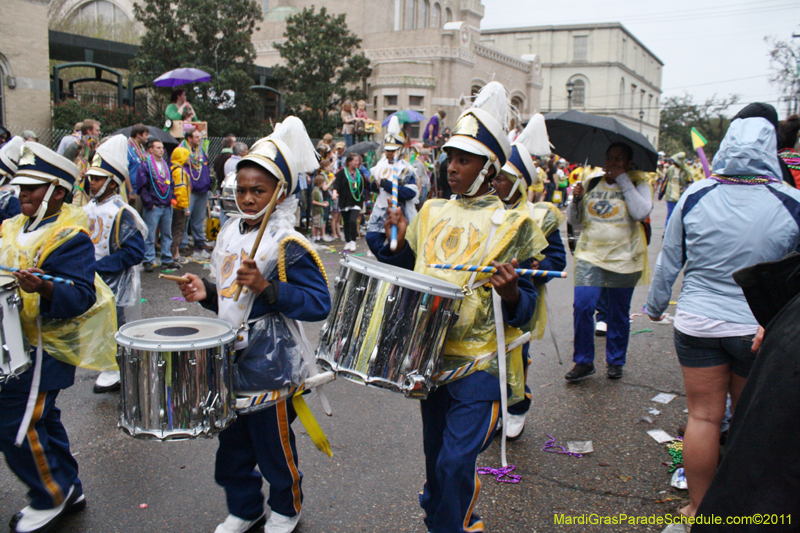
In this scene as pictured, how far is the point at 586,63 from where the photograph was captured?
65875 millimetres

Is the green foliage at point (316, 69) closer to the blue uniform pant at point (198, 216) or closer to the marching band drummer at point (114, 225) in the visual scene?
the blue uniform pant at point (198, 216)

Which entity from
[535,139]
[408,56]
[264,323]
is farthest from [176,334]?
[408,56]

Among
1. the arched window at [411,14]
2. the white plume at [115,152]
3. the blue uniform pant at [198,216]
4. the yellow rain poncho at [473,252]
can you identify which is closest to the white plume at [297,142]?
the yellow rain poncho at [473,252]

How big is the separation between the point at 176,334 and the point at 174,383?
9.4 inches

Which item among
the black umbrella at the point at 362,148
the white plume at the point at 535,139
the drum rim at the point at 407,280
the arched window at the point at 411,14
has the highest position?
the arched window at the point at 411,14

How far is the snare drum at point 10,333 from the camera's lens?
107 inches

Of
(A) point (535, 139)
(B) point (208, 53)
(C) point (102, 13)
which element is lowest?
(A) point (535, 139)

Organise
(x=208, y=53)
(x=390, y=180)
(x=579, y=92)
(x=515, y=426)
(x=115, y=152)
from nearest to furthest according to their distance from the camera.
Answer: (x=515, y=426)
(x=115, y=152)
(x=390, y=180)
(x=208, y=53)
(x=579, y=92)

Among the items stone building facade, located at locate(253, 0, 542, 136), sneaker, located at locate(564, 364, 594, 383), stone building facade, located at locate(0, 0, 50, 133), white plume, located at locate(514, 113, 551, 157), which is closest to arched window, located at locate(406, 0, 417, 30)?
stone building facade, located at locate(253, 0, 542, 136)

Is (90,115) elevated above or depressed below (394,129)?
above

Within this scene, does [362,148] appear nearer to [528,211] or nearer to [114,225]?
[114,225]

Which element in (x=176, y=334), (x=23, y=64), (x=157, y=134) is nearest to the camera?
(x=176, y=334)

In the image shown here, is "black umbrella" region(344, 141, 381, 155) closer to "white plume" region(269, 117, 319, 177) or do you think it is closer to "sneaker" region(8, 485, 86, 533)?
"white plume" region(269, 117, 319, 177)

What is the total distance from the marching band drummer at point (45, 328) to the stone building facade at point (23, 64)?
57.0 ft
